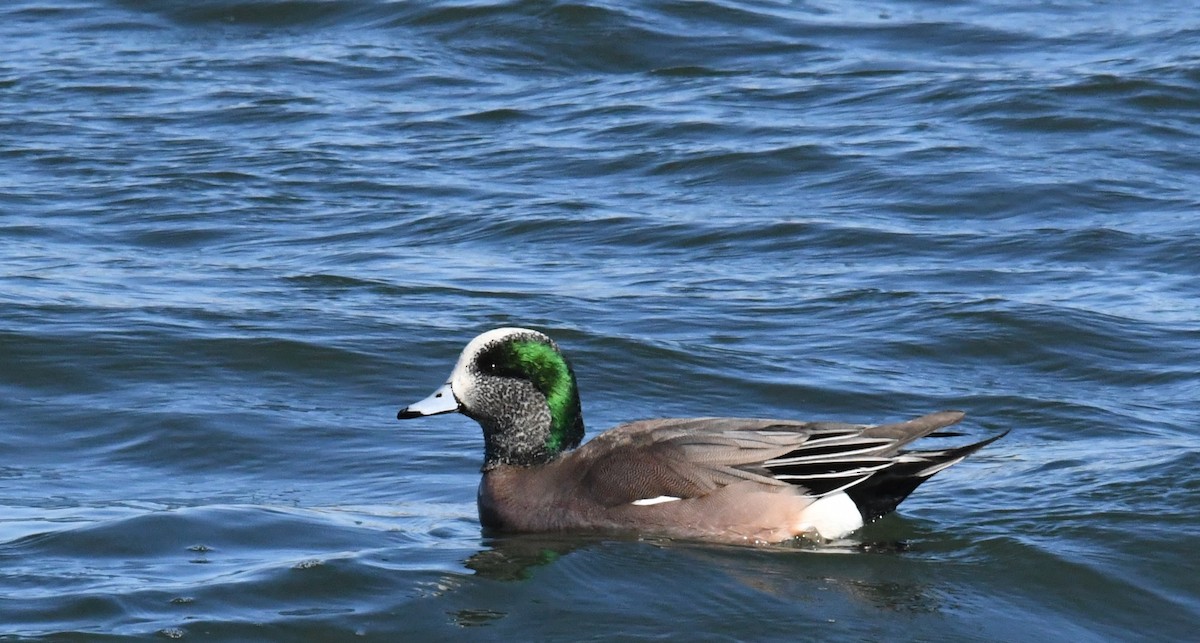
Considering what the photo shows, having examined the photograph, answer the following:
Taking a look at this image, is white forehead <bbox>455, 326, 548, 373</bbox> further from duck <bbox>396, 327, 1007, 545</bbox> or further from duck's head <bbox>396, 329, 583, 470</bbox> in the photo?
duck <bbox>396, 327, 1007, 545</bbox>

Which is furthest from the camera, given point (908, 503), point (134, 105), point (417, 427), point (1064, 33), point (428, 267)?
point (1064, 33)

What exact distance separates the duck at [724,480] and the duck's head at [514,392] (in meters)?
0.10

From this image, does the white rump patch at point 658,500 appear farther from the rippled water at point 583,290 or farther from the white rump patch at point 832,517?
the white rump patch at point 832,517

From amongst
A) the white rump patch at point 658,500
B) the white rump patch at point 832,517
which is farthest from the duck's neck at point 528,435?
the white rump patch at point 832,517

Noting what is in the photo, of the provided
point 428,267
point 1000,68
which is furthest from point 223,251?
point 1000,68

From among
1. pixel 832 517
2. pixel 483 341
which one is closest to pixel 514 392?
pixel 483 341

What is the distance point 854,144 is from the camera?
13773mm

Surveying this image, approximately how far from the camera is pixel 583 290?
10547mm

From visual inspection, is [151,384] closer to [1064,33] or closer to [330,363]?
[330,363]

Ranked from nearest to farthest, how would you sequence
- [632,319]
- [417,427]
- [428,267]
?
[417,427] → [632,319] → [428,267]

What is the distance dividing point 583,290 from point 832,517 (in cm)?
421

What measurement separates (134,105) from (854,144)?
5.73m

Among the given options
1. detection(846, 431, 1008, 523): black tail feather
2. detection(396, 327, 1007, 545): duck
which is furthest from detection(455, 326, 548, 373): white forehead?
detection(846, 431, 1008, 523): black tail feather

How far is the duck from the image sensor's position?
21.0 feet
